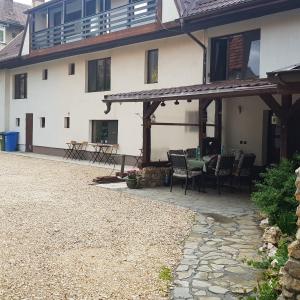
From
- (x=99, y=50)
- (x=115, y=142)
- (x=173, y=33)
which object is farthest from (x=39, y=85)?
(x=173, y=33)

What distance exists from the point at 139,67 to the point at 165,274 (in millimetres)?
12645

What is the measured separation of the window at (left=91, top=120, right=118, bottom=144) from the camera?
1817 cm

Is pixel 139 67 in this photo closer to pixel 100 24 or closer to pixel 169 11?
pixel 169 11

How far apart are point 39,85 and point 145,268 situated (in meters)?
19.3

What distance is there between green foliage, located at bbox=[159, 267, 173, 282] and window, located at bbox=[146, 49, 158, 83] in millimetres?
11689

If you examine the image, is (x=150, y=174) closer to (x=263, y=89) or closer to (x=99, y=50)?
(x=263, y=89)

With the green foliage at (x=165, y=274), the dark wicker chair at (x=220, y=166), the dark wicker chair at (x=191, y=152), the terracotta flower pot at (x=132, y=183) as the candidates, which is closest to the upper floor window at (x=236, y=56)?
the dark wicker chair at (x=191, y=152)

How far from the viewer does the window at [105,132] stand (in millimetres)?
18172

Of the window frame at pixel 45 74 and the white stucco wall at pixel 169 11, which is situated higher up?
the white stucco wall at pixel 169 11

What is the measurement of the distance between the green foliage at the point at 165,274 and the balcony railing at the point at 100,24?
11896mm

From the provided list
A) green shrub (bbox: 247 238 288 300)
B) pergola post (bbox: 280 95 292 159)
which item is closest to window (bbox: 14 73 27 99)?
pergola post (bbox: 280 95 292 159)

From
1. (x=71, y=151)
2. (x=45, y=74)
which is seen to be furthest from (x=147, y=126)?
(x=45, y=74)

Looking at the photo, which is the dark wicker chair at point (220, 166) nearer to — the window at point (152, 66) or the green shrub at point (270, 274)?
the green shrub at point (270, 274)

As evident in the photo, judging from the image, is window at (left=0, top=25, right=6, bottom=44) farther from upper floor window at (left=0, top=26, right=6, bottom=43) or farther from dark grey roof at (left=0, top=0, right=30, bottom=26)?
dark grey roof at (left=0, top=0, right=30, bottom=26)
